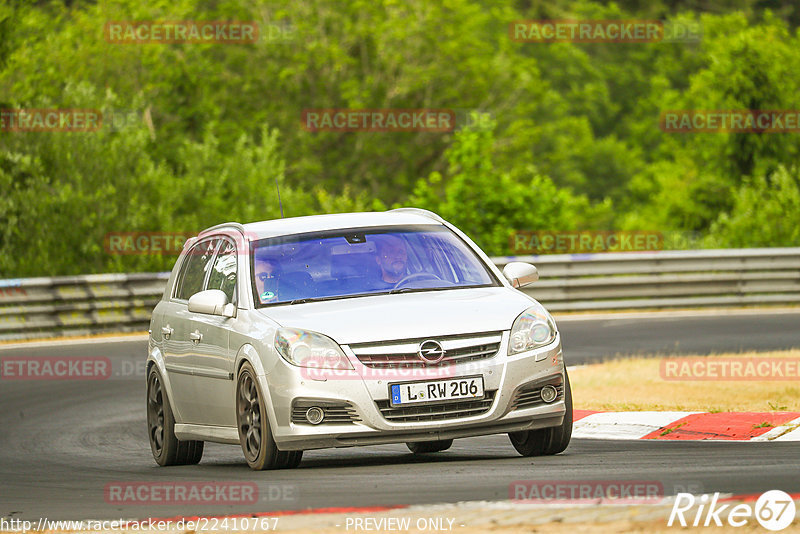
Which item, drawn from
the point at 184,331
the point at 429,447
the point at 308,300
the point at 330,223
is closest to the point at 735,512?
the point at 308,300

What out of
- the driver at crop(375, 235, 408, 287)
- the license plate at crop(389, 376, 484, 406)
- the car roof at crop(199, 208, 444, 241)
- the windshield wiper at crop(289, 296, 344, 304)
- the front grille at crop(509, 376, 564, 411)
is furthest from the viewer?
the car roof at crop(199, 208, 444, 241)

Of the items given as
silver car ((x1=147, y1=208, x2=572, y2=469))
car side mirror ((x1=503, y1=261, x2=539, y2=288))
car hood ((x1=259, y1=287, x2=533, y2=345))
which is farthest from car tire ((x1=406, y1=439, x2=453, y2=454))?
car hood ((x1=259, y1=287, x2=533, y2=345))

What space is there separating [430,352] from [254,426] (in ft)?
4.06

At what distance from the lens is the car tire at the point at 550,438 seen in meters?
9.11

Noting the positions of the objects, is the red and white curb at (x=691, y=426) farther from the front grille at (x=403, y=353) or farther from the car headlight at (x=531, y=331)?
the front grille at (x=403, y=353)

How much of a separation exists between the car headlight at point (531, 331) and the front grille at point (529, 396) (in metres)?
0.22

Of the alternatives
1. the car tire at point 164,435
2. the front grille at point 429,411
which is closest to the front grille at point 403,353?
the front grille at point 429,411

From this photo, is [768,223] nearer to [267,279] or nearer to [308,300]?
[267,279]

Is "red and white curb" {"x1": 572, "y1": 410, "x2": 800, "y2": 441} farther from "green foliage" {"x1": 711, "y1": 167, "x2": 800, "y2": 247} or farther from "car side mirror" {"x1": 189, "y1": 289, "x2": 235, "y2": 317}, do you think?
"green foliage" {"x1": 711, "y1": 167, "x2": 800, "y2": 247}

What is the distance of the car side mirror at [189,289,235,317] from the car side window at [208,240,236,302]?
0.72 feet

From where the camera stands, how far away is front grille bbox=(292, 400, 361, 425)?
334 inches

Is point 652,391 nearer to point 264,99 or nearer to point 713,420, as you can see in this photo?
point 713,420

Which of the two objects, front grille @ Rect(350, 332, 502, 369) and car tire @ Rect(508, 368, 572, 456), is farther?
car tire @ Rect(508, 368, 572, 456)

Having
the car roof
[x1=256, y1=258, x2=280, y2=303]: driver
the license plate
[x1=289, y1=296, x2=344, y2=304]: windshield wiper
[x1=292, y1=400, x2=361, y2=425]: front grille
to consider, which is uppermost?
the car roof
